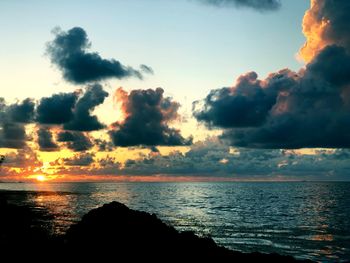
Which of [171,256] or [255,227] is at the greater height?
[171,256]

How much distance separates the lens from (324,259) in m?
36.6

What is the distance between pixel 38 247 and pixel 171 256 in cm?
815

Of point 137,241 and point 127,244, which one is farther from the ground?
point 137,241

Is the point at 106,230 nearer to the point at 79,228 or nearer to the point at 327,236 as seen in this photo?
the point at 79,228

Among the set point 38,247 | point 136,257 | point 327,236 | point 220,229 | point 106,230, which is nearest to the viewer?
point 136,257

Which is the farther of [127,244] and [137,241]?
[137,241]

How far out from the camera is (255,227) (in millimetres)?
60500

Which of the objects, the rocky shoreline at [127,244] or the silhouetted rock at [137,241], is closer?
the rocky shoreline at [127,244]

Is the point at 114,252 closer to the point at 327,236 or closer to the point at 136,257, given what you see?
Answer: the point at 136,257

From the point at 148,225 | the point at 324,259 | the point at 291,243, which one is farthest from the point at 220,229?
the point at 148,225

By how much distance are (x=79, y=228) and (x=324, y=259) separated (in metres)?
22.3

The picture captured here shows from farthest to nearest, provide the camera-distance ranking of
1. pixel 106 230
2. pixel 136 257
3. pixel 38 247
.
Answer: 1. pixel 106 230
2. pixel 38 247
3. pixel 136 257

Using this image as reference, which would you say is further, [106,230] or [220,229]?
[220,229]

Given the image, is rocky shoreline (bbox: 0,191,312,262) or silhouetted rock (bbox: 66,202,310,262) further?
silhouetted rock (bbox: 66,202,310,262)
